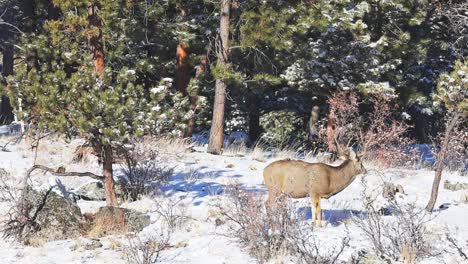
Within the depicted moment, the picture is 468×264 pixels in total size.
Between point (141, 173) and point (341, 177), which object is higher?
point (341, 177)

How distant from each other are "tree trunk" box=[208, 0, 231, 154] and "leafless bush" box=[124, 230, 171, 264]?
30.1 ft

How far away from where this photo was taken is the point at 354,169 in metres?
10.6

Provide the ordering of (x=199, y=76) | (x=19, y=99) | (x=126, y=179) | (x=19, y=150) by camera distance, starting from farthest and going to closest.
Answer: (x=199, y=76)
(x=19, y=150)
(x=126, y=179)
(x=19, y=99)

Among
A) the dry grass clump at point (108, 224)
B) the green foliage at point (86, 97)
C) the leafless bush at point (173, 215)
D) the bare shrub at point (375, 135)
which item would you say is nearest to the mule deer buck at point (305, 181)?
the leafless bush at point (173, 215)

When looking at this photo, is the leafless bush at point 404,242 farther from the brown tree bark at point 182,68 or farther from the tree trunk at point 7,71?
the tree trunk at point 7,71

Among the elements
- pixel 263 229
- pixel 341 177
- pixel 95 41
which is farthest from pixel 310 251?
pixel 95 41

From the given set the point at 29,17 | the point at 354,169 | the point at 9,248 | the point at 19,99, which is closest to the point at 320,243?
the point at 354,169

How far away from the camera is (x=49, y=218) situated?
35.5 feet

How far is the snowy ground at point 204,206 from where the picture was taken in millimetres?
9305

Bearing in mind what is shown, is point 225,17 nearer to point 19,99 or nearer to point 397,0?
point 397,0

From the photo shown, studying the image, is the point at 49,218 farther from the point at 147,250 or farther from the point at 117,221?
the point at 147,250

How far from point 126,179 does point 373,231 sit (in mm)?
5883

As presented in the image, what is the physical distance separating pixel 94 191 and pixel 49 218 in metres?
2.01

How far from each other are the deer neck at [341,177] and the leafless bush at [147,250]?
2.59 m
